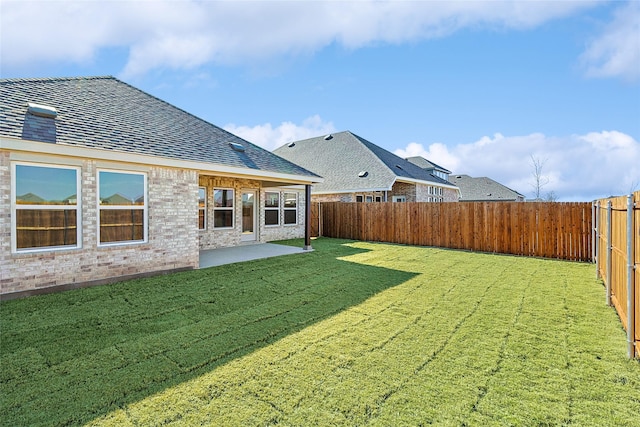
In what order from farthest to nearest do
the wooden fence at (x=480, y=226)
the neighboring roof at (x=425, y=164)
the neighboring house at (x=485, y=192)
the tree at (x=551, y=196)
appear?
the neighboring house at (x=485, y=192) < the tree at (x=551, y=196) < the neighboring roof at (x=425, y=164) < the wooden fence at (x=480, y=226)

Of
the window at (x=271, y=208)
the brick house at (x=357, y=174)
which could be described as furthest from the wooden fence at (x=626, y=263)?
the brick house at (x=357, y=174)

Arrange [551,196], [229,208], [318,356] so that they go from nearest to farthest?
[318,356]
[229,208]
[551,196]

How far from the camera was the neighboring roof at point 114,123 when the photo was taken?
650cm

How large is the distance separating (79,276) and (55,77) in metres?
6.59

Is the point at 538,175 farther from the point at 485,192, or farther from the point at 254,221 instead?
the point at 254,221

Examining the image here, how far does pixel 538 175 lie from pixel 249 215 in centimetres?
2895

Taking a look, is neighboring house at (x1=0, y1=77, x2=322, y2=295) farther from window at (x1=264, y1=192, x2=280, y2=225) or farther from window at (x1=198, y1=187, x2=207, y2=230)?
window at (x1=264, y1=192, x2=280, y2=225)

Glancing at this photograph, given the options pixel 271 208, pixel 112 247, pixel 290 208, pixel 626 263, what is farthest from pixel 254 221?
pixel 626 263

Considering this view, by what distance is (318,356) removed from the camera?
359 cm

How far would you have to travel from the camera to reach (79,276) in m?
6.51

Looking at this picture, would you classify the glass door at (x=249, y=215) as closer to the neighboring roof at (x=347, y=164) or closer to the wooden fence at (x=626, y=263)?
the neighboring roof at (x=347, y=164)

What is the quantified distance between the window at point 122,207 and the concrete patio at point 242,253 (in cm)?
211

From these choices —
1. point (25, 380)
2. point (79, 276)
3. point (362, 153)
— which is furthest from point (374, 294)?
point (362, 153)

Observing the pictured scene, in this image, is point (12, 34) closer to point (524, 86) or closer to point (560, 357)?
point (560, 357)
